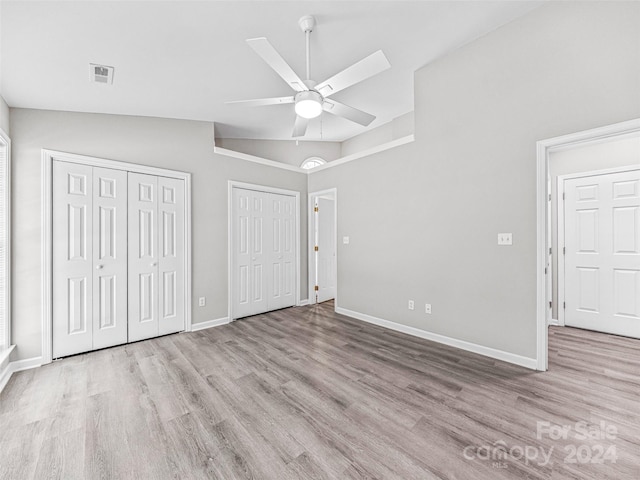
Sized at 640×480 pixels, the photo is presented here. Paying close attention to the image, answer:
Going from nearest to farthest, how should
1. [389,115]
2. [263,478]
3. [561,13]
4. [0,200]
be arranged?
[263,478]
[561,13]
[0,200]
[389,115]

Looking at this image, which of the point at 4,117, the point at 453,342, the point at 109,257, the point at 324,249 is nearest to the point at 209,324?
the point at 109,257

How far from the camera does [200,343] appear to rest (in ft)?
11.1

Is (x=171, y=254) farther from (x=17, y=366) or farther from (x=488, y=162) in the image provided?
(x=488, y=162)

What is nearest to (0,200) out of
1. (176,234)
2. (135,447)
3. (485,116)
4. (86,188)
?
(86,188)

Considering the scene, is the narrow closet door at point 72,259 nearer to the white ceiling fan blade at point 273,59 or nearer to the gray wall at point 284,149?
the gray wall at point 284,149

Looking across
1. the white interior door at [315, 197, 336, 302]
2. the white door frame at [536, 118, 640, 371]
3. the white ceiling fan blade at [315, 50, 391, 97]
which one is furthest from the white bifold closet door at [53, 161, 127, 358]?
the white door frame at [536, 118, 640, 371]

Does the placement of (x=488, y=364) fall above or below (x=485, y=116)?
below

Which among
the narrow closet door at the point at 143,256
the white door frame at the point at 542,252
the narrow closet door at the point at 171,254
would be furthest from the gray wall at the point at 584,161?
the narrow closet door at the point at 143,256

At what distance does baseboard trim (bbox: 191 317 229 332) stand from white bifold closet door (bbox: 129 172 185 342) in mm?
161

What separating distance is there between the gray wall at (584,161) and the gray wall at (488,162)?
54.5 inches

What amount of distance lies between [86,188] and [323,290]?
12.8ft

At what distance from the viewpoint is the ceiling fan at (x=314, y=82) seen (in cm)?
185

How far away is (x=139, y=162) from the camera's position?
3480 millimetres

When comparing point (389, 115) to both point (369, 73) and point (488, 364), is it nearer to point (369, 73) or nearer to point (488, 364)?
point (369, 73)
